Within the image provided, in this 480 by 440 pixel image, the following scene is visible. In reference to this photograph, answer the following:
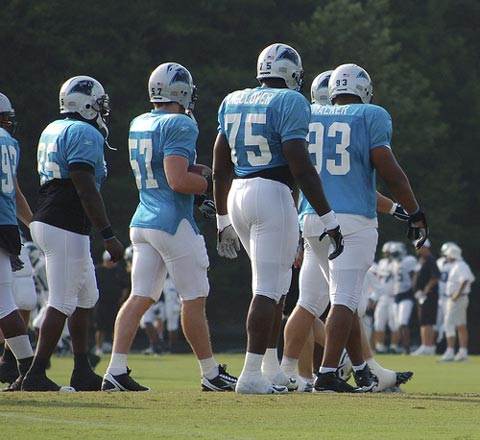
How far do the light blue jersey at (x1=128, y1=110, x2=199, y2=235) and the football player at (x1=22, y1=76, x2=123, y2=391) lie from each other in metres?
0.30

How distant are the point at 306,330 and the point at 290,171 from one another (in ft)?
5.49

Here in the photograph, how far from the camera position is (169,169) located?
9938 millimetres

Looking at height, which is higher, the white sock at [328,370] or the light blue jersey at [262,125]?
the light blue jersey at [262,125]

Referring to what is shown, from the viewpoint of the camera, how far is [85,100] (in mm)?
10641

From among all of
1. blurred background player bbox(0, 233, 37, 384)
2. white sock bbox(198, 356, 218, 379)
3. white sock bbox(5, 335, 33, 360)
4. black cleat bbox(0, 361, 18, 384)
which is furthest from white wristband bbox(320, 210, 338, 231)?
black cleat bbox(0, 361, 18, 384)

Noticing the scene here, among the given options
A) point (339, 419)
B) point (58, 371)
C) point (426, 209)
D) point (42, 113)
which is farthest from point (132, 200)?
point (339, 419)

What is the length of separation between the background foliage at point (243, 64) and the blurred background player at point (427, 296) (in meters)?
12.9

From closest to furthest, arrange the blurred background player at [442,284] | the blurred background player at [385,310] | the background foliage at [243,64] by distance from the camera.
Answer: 1. the blurred background player at [442,284]
2. the blurred background player at [385,310]
3. the background foliage at [243,64]

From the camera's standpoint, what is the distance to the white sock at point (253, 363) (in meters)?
9.20

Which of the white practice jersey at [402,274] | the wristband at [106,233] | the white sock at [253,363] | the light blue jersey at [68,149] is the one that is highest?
the light blue jersey at [68,149]

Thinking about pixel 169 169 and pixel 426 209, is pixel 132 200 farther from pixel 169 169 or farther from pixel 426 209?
pixel 169 169

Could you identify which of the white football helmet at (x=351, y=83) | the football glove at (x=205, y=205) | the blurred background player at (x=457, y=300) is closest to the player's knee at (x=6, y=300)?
the football glove at (x=205, y=205)

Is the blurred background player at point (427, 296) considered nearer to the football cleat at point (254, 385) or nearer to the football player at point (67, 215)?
the football player at point (67, 215)

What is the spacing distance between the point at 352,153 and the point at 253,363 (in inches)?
71.3
